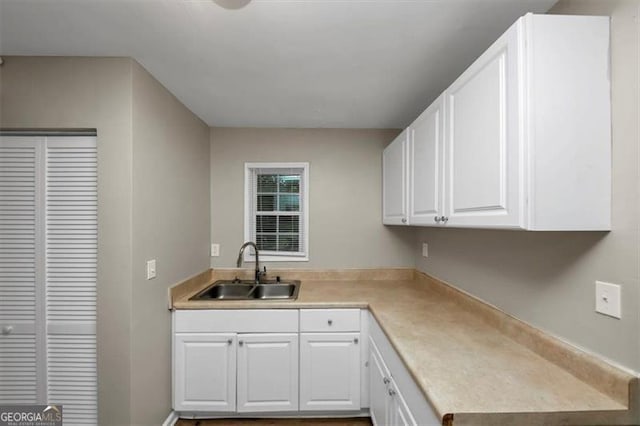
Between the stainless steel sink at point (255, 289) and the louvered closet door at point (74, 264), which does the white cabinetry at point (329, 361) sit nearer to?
the stainless steel sink at point (255, 289)

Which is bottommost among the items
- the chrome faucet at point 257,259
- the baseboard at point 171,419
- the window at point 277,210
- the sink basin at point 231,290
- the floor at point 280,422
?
the floor at point 280,422

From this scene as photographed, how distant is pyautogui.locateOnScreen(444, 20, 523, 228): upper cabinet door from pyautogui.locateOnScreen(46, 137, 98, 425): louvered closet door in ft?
6.35

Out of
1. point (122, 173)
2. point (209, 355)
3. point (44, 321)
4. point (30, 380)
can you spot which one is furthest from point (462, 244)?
point (30, 380)

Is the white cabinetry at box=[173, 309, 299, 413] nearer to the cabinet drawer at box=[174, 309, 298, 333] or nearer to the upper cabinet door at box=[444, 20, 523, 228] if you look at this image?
the cabinet drawer at box=[174, 309, 298, 333]

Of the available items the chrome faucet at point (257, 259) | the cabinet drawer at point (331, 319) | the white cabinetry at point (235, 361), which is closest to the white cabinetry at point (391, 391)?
the cabinet drawer at point (331, 319)

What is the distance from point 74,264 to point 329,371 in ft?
5.73

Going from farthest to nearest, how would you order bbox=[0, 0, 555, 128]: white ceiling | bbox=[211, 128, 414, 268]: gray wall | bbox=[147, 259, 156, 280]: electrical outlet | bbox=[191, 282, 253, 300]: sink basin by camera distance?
1. bbox=[211, 128, 414, 268]: gray wall
2. bbox=[191, 282, 253, 300]: sink basin
3. bbox=[147, 259, 156, 280]: electrical outlet
4. bbox=[0, 0, 555, 128]: white ceiling

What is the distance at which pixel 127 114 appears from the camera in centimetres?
149

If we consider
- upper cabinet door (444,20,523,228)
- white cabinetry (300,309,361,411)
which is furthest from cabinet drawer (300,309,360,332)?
upper cabinet door (444,20,523,228)

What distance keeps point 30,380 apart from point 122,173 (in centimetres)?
130

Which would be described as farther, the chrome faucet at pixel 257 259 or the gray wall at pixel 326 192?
the gray wall at pixel 326 192

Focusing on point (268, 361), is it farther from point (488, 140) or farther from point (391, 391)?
point (488, 140)

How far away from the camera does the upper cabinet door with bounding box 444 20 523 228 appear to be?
3.00 feet

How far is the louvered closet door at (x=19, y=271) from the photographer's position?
1.52m
